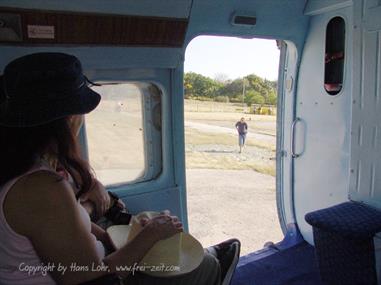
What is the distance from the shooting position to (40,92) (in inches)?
47.2

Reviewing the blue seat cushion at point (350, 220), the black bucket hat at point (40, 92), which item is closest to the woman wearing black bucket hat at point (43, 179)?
the black bucket hat at point (40, 92)

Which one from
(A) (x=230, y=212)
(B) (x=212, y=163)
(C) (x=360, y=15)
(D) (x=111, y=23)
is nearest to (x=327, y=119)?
(C) (x=360, y=15)

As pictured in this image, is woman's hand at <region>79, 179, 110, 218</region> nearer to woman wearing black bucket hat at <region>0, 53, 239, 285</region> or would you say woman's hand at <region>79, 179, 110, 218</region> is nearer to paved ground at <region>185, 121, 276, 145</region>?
woman wearing black bucket hat at <region>0, 53, 239, 285</region>

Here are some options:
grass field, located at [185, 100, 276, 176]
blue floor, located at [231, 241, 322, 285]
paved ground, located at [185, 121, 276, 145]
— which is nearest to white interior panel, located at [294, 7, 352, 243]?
blue floor, located at [231, 241, 322, 285]

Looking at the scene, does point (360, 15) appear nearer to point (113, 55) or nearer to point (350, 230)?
point (350, 230)

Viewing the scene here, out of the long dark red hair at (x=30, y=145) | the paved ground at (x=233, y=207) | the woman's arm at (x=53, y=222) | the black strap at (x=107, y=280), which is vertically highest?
the long dark red hair at (x=30, y=145)

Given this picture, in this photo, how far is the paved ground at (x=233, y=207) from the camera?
15.7ft

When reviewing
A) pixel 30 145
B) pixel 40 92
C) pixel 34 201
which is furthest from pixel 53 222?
pixel 40 92

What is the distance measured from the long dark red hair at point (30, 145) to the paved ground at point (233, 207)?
123 inches

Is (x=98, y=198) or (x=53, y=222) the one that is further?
(x=98, y=198)

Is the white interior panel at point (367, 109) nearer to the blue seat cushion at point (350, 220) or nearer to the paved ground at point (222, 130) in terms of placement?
the blue seat cushion at point (350, 220)

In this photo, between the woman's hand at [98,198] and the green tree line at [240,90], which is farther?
the green tree line at [240,90]

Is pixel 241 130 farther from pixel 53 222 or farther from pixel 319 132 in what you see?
pixel 53 222

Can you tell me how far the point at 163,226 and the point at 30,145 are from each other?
60 cm
